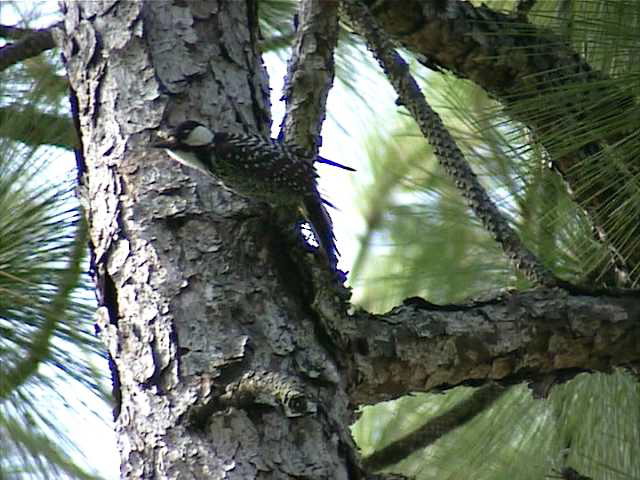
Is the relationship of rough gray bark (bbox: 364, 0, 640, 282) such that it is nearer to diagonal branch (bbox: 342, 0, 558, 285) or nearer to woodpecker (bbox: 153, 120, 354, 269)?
diagonal branch (bbox: 342, 0, 558, 285)

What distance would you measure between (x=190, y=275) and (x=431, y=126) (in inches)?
15.3

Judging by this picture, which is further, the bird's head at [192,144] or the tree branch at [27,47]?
the tree branch at [27,47]

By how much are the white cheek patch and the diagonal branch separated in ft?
0.89

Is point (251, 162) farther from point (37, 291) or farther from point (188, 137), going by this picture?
point (37, 291)

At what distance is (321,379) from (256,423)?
0.21ft

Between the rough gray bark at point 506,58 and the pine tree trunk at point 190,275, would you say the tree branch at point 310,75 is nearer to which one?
the pine tree trunk at point 190,275

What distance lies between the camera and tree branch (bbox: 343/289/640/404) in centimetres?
93

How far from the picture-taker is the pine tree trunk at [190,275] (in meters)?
0.84

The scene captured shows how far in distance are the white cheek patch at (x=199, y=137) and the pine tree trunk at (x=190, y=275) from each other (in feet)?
0.08

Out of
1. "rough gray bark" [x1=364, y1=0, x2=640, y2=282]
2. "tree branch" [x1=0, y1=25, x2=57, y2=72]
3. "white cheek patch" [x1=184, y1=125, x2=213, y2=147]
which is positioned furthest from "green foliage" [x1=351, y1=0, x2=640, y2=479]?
"tree branch" [x1=0, y1=25, x2=57, y2=72]

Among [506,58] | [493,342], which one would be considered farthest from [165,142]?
[506,58]

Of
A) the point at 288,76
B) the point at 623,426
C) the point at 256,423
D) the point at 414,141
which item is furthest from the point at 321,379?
the point at 414,141

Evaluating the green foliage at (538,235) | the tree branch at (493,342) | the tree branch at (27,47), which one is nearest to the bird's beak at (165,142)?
the tree branch at (493,342)

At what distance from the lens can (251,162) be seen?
0.94 meters
